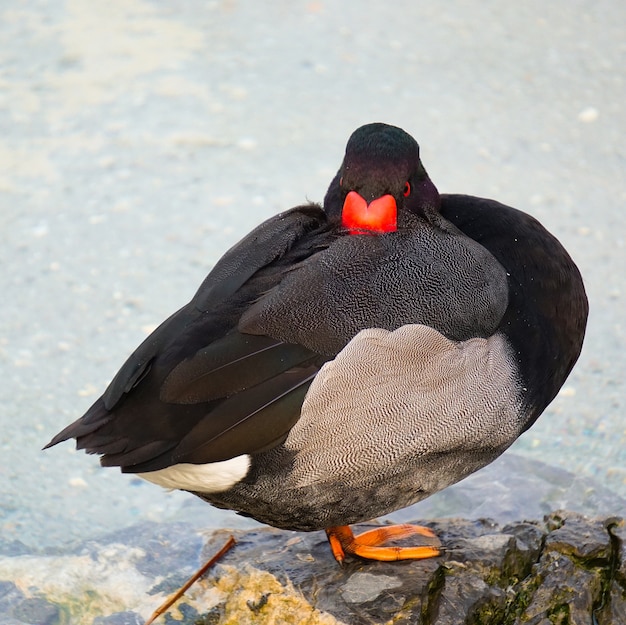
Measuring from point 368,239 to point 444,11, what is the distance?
16.9 feet

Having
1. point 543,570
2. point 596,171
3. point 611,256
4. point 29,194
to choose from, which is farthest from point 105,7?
point 543,570

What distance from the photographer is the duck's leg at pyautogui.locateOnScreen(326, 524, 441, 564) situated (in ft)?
10.2

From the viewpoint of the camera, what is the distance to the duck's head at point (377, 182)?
115 inches

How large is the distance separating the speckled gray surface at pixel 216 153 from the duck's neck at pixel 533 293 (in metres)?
1.05

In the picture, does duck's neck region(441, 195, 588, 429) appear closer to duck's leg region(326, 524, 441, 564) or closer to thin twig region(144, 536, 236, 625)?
duck's leg region(326, 524, 441, 564)

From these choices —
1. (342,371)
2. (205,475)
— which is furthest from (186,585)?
(342,371)

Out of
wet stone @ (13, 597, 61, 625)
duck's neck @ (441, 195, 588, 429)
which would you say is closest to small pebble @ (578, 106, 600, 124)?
duck's neck @ (441, 195, 588, 429)

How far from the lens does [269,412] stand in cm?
263

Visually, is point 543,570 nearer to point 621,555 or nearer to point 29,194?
point 621,555

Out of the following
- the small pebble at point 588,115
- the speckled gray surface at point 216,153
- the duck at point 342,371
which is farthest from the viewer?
the small pebble at point 588,115

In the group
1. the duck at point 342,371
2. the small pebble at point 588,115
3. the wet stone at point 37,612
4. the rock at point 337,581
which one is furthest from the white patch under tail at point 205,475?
the small pebble at point 588,115

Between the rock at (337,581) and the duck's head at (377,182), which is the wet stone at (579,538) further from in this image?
the duck's head at (377,182)

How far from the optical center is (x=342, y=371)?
104 inches

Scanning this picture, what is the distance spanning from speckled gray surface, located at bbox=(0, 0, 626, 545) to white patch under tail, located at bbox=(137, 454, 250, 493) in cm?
94
